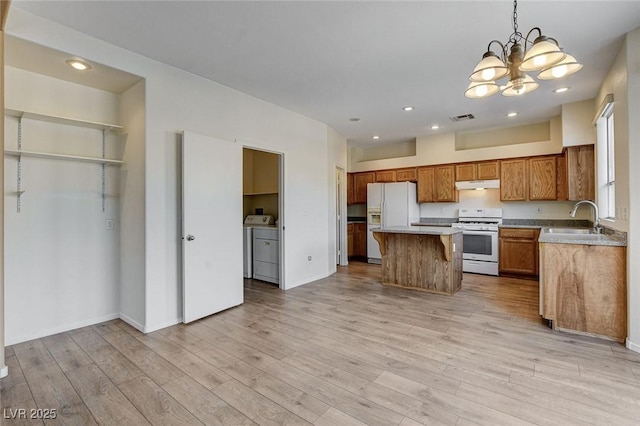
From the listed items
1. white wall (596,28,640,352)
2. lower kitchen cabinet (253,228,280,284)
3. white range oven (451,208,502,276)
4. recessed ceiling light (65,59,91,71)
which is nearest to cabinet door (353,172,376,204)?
white range oven (451,208,502,276)

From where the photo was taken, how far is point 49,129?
2.89 meters

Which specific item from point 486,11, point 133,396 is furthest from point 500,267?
point 133,396

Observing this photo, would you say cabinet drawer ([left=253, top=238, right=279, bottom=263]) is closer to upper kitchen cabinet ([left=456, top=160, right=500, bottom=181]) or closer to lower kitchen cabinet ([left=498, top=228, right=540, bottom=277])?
upper kitchen cabinet ([left=456, top=160, right=500, bottom=181])

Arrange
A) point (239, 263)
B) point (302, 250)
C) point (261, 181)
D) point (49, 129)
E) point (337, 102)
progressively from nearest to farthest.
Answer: point (49, 129), point (239, 263), point (337, 102), point (302, 250), point (261, 181)

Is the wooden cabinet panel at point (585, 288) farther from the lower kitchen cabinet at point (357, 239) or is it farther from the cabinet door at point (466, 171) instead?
the lower kitchen cabinet at point (357, 239)

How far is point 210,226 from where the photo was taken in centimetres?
335

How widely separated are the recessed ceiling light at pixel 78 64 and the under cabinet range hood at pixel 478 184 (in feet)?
18.6

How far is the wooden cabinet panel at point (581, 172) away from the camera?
4375mm

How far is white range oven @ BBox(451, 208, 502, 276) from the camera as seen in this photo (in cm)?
519

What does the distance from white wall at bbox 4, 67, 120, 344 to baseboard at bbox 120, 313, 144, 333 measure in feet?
0.48

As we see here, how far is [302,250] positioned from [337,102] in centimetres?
226

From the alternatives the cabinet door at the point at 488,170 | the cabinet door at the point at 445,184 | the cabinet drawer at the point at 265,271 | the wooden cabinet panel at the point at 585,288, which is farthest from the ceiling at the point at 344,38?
the cabinet drawer at the point at 265,271

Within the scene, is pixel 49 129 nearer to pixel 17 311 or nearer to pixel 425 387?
pixel 17 311

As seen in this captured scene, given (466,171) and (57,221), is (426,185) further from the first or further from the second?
(57,221)
